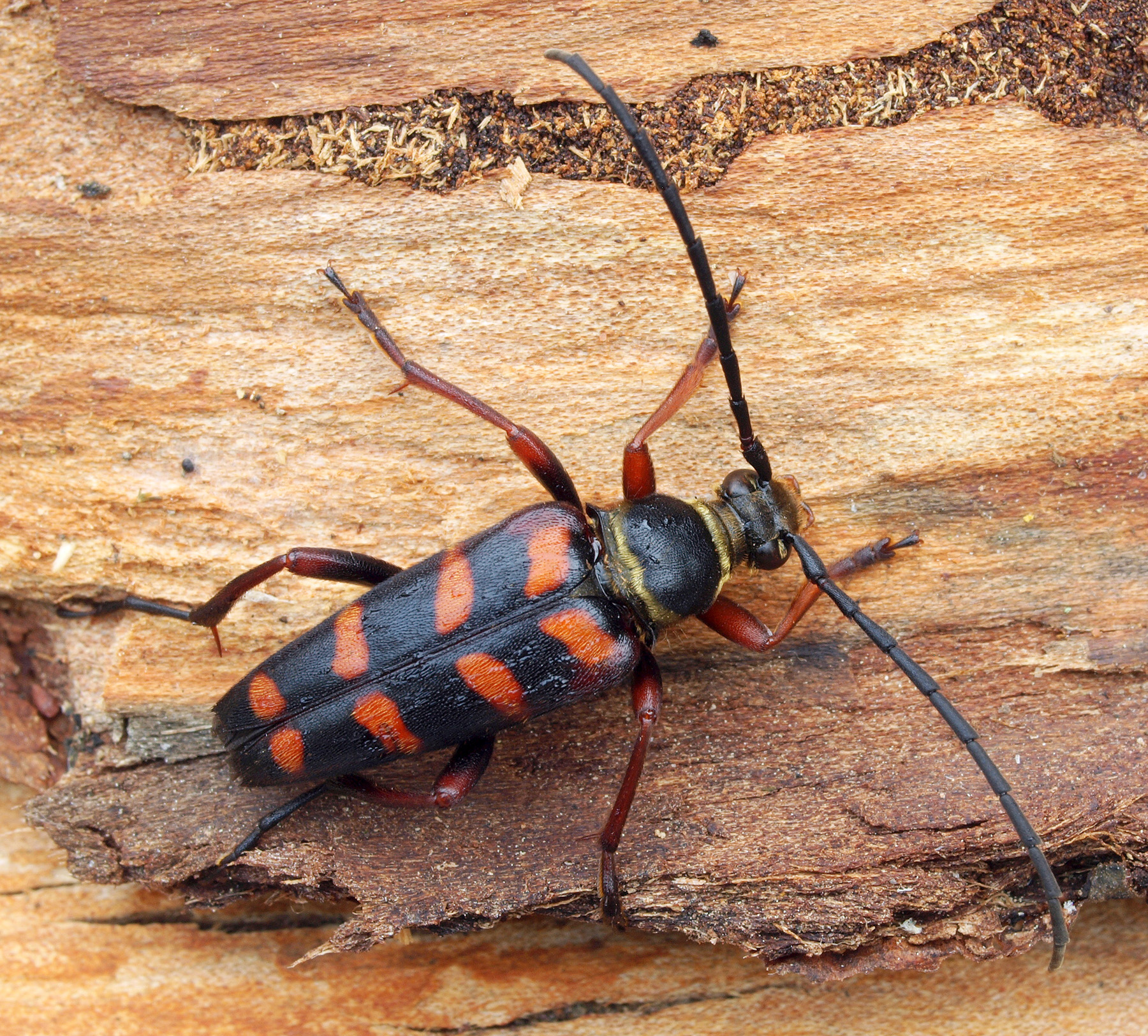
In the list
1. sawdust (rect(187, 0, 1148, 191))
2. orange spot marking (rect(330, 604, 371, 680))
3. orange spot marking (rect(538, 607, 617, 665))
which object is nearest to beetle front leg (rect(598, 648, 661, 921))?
orange spot marking (rect(538, 607, 617, 665))

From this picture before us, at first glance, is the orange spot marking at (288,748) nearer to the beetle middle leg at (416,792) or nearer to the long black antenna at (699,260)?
the beetle middle leg at (416,792)

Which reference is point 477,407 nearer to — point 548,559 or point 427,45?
point 548,559

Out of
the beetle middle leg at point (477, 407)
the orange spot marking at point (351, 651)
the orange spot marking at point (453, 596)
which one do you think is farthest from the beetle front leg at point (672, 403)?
the orange spot marking at point (351, 651)

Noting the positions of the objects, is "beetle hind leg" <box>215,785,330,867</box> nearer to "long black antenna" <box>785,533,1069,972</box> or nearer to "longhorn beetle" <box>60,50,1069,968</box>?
"longhorn beetle" <box>60,50,1069,968</box>

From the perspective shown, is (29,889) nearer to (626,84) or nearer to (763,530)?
(763,530)

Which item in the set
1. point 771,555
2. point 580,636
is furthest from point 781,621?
point 580,636

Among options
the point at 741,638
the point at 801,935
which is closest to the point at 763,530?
the point at 741,638
